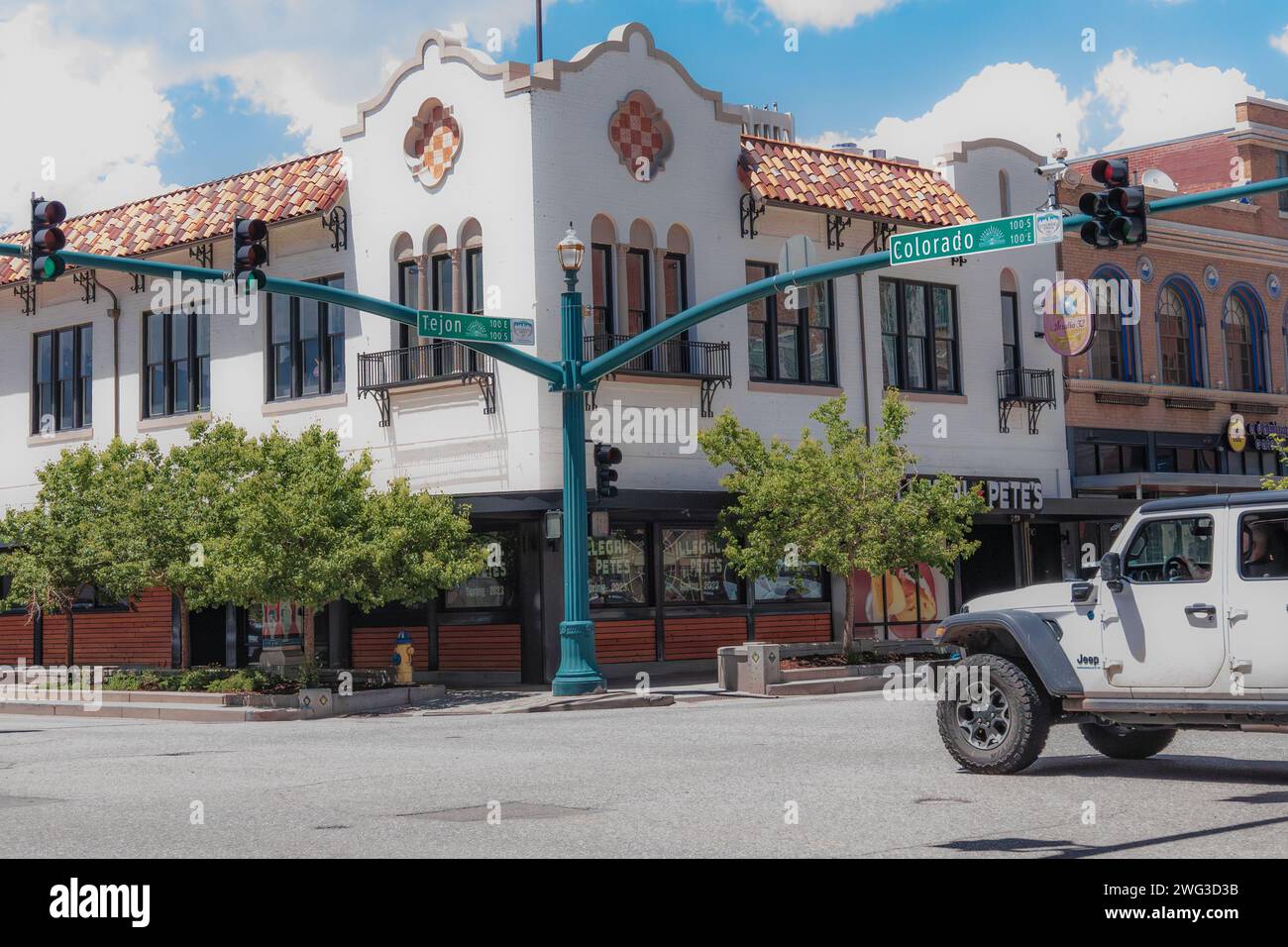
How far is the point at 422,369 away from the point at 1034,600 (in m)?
18.1

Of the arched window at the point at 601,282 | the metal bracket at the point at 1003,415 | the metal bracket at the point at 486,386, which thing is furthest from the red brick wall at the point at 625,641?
the metal bracket at the point at 1003,415

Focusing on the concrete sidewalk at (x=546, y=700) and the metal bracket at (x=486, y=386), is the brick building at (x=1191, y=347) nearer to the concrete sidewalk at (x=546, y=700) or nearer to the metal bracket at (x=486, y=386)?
the concrete sidewalk at (x=546, y=700)

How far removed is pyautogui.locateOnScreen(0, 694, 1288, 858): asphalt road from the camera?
9.42 metres

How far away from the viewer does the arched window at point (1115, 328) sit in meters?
36.6

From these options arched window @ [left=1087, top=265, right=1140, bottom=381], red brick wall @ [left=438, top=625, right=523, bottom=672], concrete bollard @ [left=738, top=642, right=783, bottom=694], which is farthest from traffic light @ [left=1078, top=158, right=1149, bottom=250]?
arched window @ [left=1087, top=265, right=1140, bottom=381]

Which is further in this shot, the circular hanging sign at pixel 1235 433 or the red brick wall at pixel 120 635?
the circular hanging sign at pixel 1235 433

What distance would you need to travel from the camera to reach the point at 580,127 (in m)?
28.4

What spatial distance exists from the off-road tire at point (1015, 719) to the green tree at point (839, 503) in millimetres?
13614

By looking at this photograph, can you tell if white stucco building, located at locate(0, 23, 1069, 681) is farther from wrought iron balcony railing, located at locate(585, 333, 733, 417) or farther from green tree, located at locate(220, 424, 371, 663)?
green tree, located at locate(220, 424, 371, 663)

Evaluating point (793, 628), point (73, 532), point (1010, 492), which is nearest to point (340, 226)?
point (73, 532)

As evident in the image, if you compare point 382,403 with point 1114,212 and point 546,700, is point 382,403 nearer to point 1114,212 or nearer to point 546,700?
point 546,700

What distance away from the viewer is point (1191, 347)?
3825cm
